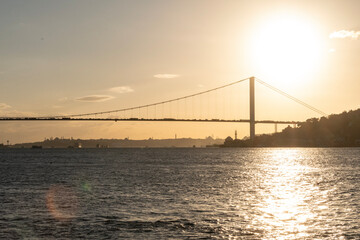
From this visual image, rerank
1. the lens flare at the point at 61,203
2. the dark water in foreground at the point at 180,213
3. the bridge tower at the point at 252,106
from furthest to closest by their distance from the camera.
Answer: the bridge tower at the point at 252,106, the lens flare at the point at 61,203, the dark water in foreground at the point at 180,213

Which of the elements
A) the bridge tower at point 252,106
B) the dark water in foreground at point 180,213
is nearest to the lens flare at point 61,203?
the dark water in foreground at point 180,213

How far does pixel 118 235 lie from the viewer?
2012 centimetres

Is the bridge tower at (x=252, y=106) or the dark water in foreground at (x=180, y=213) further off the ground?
the bridge tower at (x=252, y=106)

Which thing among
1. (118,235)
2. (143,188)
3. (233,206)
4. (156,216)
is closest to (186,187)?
(143,188)

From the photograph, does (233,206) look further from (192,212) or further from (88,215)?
(88,215)

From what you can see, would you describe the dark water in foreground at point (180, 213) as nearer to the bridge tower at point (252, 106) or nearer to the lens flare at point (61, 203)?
the lens flare at point (61, 203)

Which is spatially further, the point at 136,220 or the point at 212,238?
the point at 136,220

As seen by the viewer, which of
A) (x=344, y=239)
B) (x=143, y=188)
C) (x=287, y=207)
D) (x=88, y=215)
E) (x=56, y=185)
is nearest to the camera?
(x=344, y=239)

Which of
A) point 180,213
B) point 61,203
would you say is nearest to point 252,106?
point 61,203

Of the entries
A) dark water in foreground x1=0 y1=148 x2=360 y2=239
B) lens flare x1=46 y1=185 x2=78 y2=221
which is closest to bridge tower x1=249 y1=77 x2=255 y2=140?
dark water in foreground x1=0 y1=148 x2=360 y2=239

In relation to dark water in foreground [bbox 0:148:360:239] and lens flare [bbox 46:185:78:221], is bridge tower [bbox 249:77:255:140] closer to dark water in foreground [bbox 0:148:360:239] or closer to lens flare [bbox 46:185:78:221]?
dark water in foreground [bbox 0:148:360:239]

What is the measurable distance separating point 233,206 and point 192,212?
12.0 feet

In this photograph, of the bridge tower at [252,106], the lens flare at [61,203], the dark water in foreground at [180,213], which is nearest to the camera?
the dark water in foreground at [180,213]

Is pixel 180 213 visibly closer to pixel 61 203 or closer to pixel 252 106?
pixel 61 203
